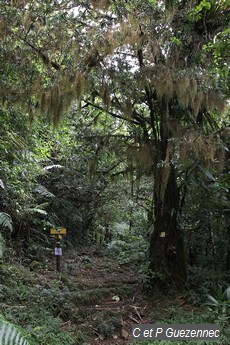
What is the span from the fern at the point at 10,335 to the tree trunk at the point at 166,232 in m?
3.01

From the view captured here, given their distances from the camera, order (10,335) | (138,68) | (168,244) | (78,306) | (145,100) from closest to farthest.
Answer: (10,335) → (78,306) → (138,68) → (168,244) → (145,100)

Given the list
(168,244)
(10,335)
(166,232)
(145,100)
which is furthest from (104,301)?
(145,100)

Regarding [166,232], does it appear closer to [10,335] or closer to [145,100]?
[145,100]

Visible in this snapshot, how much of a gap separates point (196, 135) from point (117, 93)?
1.36m

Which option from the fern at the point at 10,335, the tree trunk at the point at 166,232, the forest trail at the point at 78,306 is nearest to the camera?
the fern at the point at 10,335

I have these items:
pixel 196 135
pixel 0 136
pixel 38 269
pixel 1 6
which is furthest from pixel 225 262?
pixel 1 6

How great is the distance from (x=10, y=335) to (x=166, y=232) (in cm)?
332

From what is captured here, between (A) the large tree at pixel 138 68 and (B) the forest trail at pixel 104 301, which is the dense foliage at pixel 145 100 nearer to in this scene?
(A) the large tree at pixel 138 68

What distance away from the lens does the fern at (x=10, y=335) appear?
2.01 m

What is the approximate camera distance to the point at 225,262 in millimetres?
5562

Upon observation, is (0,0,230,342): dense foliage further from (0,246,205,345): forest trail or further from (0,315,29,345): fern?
(0,315,29,345): fern

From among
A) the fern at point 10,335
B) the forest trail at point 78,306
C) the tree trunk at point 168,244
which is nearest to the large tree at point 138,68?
the tree trunk at point 168,244

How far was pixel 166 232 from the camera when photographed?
5.03m

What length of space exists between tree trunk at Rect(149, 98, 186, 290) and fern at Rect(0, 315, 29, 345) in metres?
3.01
